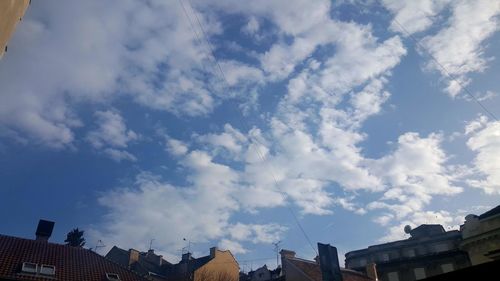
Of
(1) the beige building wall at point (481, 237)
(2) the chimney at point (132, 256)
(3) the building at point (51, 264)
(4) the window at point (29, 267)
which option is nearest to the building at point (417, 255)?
(1) the beige building wall at point (481, 237)

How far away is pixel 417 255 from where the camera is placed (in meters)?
51.4

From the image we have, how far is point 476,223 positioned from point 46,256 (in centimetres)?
3003

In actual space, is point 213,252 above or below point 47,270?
above

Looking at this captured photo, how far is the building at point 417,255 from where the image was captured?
156ft

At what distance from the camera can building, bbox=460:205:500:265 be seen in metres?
24.0

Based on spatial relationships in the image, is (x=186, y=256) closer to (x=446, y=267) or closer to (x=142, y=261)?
(x=142, y=261)

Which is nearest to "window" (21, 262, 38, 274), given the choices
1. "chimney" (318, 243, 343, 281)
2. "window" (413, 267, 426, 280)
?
"chimney" (318, 243, 343, 281)

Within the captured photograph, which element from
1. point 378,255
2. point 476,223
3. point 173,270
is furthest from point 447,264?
point 173,270

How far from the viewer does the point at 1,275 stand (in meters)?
22.2

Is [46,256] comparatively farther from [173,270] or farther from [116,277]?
[173,270]

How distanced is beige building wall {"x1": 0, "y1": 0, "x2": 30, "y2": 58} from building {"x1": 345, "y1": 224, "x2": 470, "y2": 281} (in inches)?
1957

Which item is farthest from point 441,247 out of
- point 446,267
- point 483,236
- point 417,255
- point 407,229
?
point 483,236

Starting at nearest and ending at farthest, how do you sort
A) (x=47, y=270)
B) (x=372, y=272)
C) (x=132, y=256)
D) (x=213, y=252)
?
(x=47, y=270)
(x=372, y=272)
(x=132, y=256)
(x=213, y=252)

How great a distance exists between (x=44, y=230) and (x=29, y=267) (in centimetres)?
783
